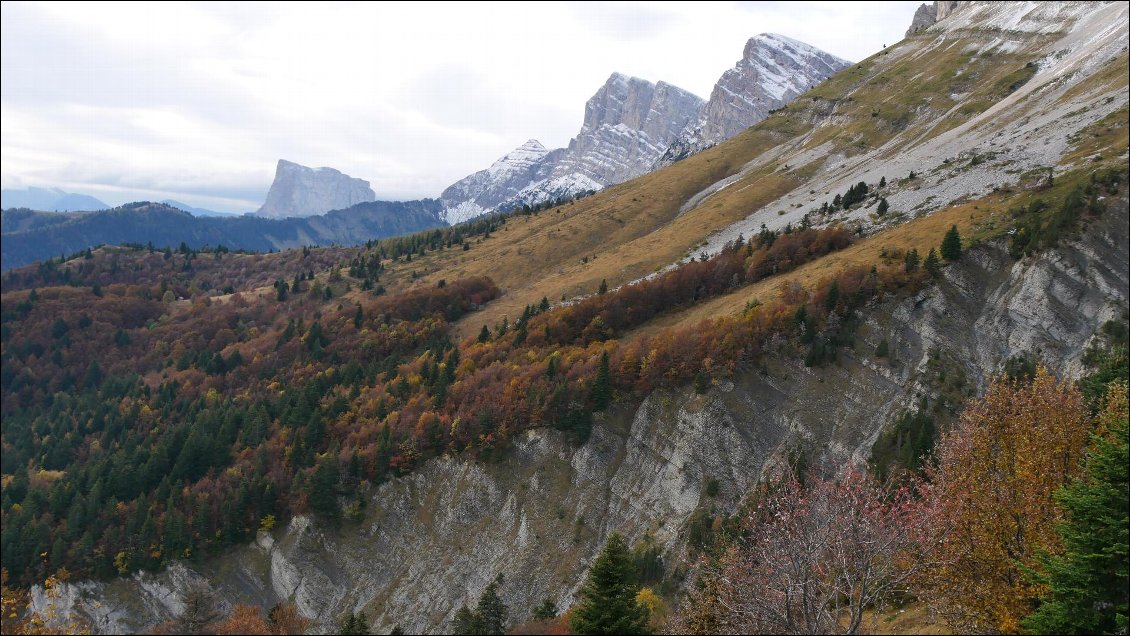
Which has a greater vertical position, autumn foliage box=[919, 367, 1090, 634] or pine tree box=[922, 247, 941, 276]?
pine tree box=[922, 247, 941, 276]

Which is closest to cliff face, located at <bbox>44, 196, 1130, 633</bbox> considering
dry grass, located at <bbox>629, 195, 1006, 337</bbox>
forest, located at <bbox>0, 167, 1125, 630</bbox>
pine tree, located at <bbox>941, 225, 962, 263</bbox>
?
pine tree, located at <bbox>941, 225, 962, 263</bbox>

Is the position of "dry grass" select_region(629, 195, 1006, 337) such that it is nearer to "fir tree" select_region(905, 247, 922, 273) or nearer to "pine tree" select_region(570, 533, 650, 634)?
"fir tree" select_region(905, 247, 922, 273)

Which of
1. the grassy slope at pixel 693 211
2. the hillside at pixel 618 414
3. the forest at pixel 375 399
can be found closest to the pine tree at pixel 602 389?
the forest at pixel 375 399

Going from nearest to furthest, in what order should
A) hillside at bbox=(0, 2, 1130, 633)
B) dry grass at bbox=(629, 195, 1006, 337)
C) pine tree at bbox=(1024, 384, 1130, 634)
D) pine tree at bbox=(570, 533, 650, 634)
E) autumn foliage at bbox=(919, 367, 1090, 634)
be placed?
pine tree at bbox=(1024, 384, 1130, 634)
autumn foliage at bbox=(919, 367, 1090, 634)
pine tree at bbox=(570, 533, 650, 634)
hillside at bbox=(0, 2, 1130, 633)
dry grass at bbox=(629, 195, 1006, 337)

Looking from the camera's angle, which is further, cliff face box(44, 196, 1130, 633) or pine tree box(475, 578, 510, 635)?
cliff face box(44, 196, 1130, 633)

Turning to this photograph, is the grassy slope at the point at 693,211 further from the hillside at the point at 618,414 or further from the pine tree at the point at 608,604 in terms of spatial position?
the pine tree at the point at 608,604

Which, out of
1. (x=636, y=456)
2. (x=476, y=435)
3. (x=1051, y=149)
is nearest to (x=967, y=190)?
(x=1051, y=149)

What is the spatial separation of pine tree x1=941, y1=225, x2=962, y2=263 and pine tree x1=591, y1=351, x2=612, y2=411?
48.9 meters

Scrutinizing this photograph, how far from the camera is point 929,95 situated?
182 m

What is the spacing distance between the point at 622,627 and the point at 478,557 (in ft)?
167

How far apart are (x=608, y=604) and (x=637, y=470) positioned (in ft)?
160

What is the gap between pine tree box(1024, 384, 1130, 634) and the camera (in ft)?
67.8

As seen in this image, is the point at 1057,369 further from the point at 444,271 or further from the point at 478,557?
the point at 444,271

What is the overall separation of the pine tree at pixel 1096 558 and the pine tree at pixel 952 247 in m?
68.5
